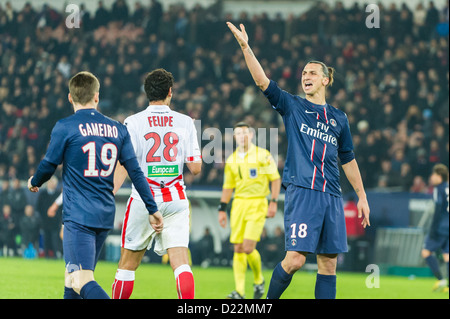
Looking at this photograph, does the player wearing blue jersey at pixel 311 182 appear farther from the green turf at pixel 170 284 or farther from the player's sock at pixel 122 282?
the green turf at pixel 170 284

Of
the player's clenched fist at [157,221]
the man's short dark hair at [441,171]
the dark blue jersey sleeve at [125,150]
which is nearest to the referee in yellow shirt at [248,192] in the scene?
the man's short dark hair at [441,171]

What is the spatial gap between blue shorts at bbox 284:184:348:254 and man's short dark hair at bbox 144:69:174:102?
1.48 metres

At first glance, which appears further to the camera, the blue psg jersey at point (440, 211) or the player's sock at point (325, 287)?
the blue psg jersey at point (440, 211)

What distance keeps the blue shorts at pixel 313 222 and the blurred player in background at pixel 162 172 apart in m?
0.97

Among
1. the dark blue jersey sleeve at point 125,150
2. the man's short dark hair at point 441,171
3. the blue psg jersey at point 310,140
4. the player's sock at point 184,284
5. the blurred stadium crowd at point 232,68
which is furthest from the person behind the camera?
the blurred stadium crowd at point 232,68

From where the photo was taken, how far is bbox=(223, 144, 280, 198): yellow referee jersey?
11875 mm

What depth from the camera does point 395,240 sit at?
1786cm

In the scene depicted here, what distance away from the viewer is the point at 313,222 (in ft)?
22.8

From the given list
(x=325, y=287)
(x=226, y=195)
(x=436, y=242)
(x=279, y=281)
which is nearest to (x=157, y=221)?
(x=279, y=281)

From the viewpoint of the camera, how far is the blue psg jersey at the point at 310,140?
7.09 m

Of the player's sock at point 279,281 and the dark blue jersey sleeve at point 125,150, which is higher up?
the dark blue jersey sleeve at point 125,150

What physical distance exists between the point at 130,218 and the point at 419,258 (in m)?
12.5

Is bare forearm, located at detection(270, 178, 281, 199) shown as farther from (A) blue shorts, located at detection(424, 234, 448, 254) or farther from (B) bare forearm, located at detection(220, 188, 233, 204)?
(A) blue shorts, located at detection(424, 234, 448, 254)

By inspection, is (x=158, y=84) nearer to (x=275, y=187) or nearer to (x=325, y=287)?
(x=325, y=287)
